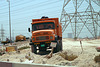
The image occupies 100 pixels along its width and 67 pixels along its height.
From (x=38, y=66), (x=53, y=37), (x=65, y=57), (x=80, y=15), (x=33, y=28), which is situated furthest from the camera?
(x=80, y=15)

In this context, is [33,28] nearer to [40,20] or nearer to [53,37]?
[40,20]

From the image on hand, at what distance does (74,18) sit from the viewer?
4238cm

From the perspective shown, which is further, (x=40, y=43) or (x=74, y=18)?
(x=74, y=18)

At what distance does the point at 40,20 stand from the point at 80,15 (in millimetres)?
25148

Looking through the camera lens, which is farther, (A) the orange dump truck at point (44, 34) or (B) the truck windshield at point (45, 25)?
(B) the truck windshield at point (45, 25)

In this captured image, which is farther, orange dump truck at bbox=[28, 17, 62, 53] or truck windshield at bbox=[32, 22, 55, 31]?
truck windshield at bbox=[32, 22, 55, 31]

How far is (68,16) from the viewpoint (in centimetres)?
4322

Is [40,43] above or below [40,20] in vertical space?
below

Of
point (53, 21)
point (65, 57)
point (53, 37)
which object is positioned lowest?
point (65, 57)

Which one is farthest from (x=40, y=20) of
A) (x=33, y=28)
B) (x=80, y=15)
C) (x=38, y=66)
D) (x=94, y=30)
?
(x=94, y=30)

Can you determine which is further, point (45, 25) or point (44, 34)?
point (45, 25)

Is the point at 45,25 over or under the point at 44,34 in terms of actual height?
over

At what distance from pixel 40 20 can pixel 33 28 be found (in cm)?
125

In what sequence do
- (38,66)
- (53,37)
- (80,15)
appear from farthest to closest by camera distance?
(80,15), (53,37), (38,66)
